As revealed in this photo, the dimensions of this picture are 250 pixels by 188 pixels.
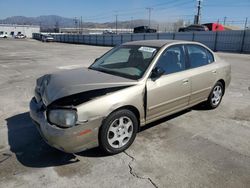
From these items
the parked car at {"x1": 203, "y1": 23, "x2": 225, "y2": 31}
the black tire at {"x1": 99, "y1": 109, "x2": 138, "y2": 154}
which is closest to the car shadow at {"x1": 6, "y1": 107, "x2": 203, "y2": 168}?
the black tire at {"x1": 99, "y1": 109, "x2": 138, "y2": 154}

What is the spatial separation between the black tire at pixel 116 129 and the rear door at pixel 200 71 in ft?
5.09

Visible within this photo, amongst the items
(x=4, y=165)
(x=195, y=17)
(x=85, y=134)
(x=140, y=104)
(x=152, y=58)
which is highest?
(x=195, y=17)

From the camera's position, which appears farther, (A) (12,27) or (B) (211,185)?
(A) (12,27)

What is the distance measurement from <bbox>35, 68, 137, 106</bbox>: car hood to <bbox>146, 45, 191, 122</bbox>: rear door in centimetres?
45

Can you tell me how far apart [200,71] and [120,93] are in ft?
6.75

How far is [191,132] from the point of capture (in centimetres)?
407

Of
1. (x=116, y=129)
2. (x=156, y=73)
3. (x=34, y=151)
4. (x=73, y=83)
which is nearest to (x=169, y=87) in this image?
(x=156, y=73)

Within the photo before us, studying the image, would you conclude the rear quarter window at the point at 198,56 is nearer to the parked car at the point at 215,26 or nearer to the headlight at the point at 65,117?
the headlight at the point at 65,117

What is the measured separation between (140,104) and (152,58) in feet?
2.73

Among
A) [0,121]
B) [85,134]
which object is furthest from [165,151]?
[0,121]

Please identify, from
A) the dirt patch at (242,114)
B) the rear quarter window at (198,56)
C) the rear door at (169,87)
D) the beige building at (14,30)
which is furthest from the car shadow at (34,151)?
the beige building at (14,30)

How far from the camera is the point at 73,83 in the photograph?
335 cm

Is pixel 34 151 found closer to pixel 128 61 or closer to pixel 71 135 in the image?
pixel 71 135

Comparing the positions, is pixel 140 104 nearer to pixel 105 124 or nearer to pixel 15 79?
pixel 105 124
